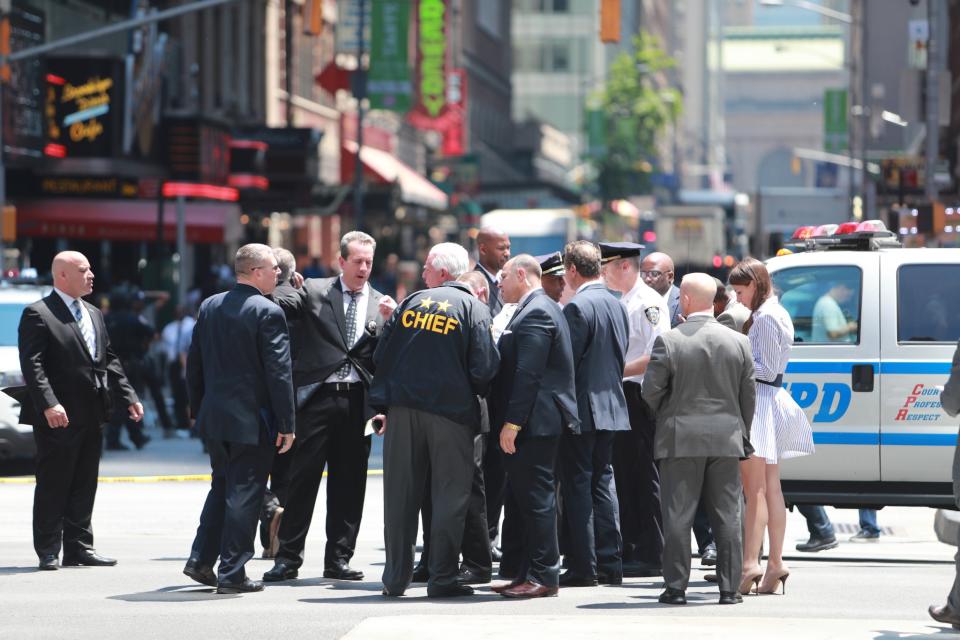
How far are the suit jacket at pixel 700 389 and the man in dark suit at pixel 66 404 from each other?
143 inches

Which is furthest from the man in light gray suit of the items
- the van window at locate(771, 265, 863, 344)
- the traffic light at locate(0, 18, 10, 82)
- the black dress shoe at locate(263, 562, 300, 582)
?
the traffic light at locate(0, 18, 10, 82)

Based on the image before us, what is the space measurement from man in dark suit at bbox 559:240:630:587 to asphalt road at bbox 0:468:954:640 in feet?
0.81

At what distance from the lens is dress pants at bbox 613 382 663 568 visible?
12156 millimetres

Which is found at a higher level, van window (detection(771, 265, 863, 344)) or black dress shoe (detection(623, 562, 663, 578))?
van window (detection(771, 265, 863, 344))

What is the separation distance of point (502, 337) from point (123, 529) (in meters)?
4.86

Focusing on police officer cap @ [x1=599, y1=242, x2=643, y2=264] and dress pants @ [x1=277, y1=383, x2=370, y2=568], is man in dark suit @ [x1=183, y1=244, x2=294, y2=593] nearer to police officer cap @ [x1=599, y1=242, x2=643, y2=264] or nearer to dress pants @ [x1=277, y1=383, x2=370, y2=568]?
dress pants @ [x1=277, y1=383, x2=370, y2=568]

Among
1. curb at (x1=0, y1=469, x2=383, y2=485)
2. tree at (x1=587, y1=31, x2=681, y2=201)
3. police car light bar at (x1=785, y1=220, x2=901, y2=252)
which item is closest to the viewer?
police car light bar at (x1=785, y1=220, x2=901, y2=252)

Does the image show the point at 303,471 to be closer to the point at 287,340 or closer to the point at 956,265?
the point at 287,340

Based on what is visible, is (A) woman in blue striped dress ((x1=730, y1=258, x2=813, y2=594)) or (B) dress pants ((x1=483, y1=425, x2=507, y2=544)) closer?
(A) woman in blue striped dress ((x1=730, y1=258, x2=813, y2=594))

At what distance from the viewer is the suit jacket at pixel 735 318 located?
11.2m

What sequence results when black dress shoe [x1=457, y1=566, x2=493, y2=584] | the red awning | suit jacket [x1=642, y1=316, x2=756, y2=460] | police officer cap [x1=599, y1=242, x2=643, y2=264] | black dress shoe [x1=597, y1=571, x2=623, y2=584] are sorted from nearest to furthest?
suit jacket [x1=642, y1=316, x2=756, y2=460] < black dress shoe [x1=457, y1=566, x2=493, y2=584] < black dress shoe [x1=597, y1=571, x2=623, y2=584] < police officer cap [x1=599, y1=242, x2=643, y2=264] < the red awning

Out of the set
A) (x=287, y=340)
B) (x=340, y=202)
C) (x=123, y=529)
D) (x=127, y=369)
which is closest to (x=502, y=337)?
(x=287, y=340)

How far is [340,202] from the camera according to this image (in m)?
48.9

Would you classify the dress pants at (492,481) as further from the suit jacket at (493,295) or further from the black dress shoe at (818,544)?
the black dress shoe at (818,544)
